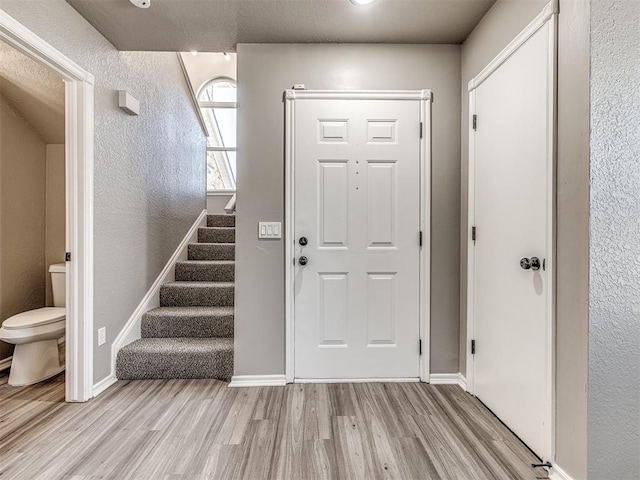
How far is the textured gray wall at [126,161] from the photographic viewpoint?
2.02 meters

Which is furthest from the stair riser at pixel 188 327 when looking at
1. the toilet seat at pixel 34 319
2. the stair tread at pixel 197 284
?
the toilet seat at pixel 34 319

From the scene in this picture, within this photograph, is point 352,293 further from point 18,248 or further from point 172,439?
point 18,248

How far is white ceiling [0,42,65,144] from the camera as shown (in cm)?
232

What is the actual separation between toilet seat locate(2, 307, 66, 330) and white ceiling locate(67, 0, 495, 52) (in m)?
1.97

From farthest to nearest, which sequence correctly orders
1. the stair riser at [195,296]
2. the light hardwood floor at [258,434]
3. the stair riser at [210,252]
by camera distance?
the stair riser at [210,252]
the stair riser at [195,296]
the light hardwood floor at [258,434]

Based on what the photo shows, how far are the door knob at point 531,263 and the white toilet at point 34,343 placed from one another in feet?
9.61

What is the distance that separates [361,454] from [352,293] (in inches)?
38.7

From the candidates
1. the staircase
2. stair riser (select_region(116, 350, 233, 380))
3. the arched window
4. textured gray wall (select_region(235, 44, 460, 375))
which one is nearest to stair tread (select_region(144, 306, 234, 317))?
the staircase

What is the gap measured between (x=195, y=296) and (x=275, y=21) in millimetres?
2221

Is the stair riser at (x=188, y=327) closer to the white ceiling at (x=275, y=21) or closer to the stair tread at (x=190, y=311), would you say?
the stair tread at (x=190, y=311)

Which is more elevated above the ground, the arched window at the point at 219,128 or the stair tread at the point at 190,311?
the arched window at the point at 219,128

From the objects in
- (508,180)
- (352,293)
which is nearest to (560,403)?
(508,180)

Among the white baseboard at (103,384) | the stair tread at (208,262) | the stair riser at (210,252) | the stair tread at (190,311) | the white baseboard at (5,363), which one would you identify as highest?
the stair riser at (210,252)

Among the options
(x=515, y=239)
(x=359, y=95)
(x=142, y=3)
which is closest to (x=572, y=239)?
(x=515, y=239)
